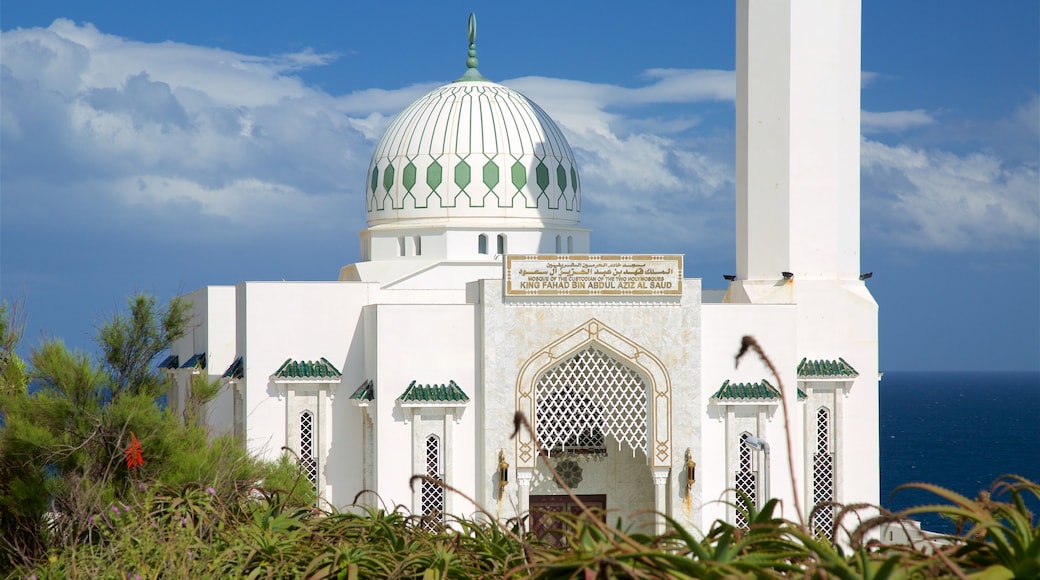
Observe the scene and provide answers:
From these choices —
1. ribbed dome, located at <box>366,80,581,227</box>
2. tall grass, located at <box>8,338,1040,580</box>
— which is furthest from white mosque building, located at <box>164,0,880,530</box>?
tall grass, located at <box>8,338,1040,580</box>

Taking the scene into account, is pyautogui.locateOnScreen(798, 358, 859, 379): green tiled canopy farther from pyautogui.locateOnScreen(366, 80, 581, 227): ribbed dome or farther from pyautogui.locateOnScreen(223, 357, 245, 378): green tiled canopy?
pyautogui.locateOnScreen(223, 357, 245, 378): green tiled canopy

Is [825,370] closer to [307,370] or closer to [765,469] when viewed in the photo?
[765,469]

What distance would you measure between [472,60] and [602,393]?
7166mm

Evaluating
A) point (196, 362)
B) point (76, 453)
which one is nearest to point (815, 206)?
point (196, 362)

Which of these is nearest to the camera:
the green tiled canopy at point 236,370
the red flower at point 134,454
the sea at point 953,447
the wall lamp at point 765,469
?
the red flower at point 134,454

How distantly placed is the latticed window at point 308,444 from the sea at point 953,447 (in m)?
17.3

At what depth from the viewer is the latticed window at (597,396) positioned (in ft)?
45.4

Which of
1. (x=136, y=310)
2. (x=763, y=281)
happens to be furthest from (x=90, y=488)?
(x=763, y=281)

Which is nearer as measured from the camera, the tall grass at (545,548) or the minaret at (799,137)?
the tall grass at (545,548)

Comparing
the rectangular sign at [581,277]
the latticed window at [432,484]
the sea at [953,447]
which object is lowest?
the sea at [953,447]

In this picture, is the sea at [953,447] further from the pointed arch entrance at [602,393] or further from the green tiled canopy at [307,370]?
the green tiled canopy at [307,370]

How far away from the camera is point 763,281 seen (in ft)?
49.5

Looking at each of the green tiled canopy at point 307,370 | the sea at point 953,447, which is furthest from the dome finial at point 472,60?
the sea at point 953,447

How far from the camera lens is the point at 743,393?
548 inches
